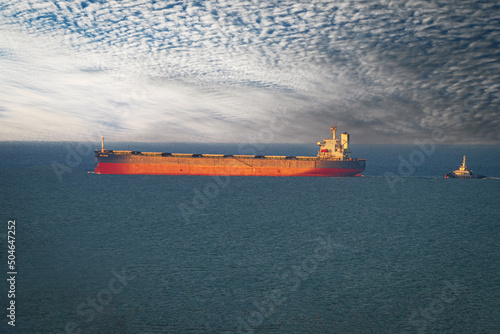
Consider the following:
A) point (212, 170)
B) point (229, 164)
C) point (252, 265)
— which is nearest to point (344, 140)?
point (229, 164)

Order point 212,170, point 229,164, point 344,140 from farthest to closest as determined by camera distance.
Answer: point 344,140 → point 212,170 → point 229,164

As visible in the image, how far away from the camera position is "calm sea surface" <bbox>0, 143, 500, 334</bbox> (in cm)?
1689

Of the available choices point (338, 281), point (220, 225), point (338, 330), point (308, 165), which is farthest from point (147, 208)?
point (308, 165)

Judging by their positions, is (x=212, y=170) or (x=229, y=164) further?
(x=212, y=170)

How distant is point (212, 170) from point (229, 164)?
440cm

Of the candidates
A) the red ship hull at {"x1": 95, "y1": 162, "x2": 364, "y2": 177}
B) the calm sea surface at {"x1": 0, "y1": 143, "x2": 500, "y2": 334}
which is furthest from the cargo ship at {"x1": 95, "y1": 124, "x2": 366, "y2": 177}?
the calm sea surface at {"x1": 0, "y1": 143, "x2": 500, "y2": 334}

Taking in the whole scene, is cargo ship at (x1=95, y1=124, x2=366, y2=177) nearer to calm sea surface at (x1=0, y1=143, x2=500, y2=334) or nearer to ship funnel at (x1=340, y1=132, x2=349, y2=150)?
ship funnel at (x1=340, y1=132, x2=349, y2=150)

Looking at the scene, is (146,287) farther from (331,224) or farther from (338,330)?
(331,224)

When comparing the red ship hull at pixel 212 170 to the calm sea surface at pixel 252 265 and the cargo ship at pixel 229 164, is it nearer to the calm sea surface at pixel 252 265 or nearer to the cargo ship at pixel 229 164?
the cargo ship at pixel 229 164

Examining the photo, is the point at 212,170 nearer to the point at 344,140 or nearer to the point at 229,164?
the point at 229,164

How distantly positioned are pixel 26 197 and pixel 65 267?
35.8 metres

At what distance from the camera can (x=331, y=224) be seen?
36125mm

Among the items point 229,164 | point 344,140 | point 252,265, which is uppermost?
point 344,140

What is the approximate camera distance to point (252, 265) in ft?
77.9
